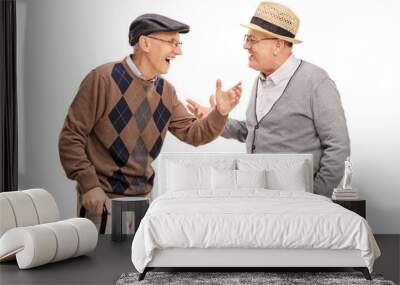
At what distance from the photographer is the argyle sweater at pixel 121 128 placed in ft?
22.5

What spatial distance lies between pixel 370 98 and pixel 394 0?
95cm

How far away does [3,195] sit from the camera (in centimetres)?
553

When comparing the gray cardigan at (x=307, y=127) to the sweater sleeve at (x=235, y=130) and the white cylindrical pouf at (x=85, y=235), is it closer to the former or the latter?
the sweater sleeve at (x=235, y=130)

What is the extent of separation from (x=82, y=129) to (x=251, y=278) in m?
2.65

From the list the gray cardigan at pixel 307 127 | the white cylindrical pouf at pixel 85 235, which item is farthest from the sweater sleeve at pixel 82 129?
the gray cardigan at pixel 307 127

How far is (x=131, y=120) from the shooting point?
6.88m

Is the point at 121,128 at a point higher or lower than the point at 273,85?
lower

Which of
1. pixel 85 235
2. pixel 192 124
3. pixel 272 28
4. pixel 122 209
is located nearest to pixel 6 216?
pixel 85 235

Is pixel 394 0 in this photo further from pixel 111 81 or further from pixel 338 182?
pixel 111 81

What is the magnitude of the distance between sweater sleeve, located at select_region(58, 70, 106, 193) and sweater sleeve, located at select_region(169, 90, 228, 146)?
69cm

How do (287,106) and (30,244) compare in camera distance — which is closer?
(30,244)

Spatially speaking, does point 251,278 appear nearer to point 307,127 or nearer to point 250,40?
point 307,127

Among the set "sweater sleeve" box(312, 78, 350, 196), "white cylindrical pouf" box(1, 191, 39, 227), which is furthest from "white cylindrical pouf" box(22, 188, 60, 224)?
"sweater sleeve" box(312, 78, 350, 196)

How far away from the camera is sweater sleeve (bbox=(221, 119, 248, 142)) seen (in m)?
6.96
